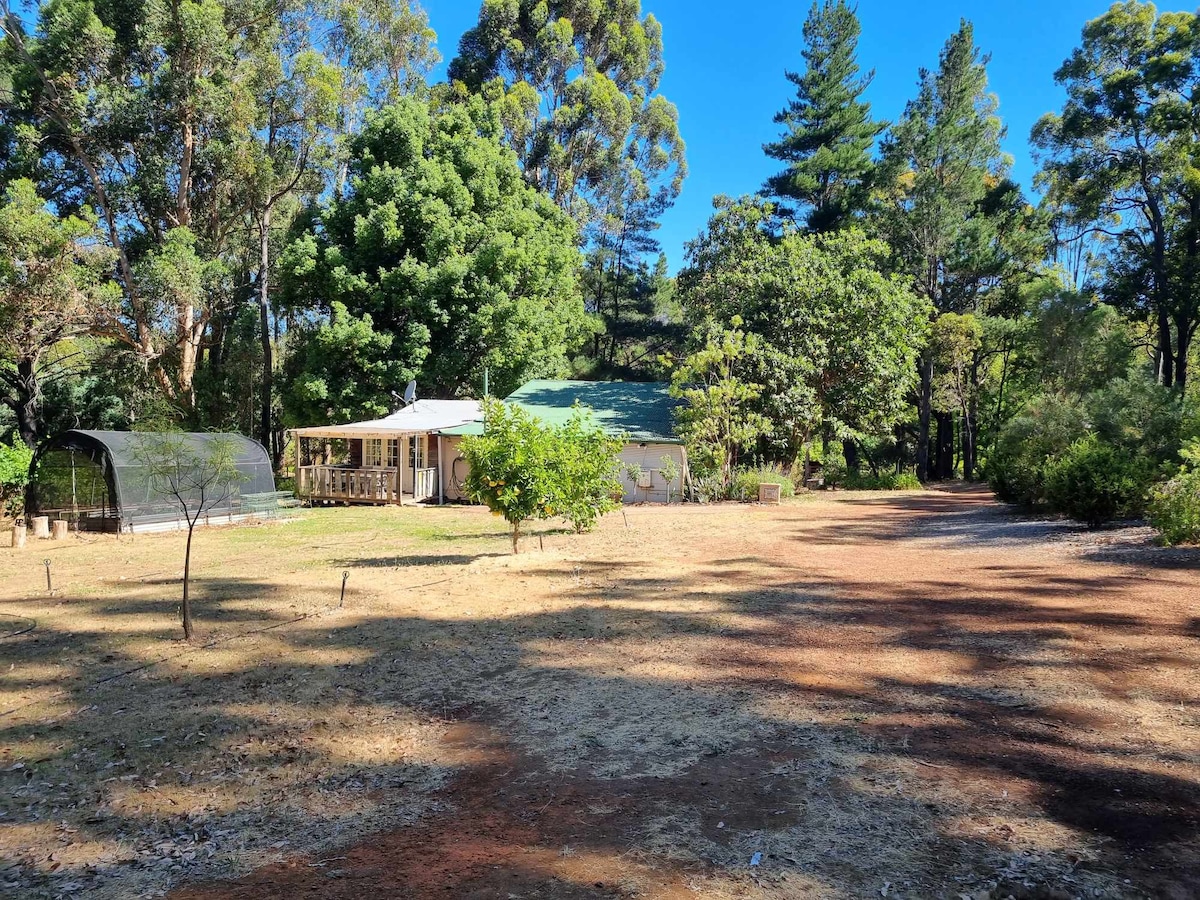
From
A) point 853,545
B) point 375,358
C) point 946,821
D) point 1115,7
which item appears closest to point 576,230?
point 375,358

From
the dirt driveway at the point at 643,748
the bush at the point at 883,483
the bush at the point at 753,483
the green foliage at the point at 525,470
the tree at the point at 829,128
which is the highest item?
the tree at the point at 829,128

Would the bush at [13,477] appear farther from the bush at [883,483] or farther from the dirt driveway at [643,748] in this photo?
the bush at [883,483]

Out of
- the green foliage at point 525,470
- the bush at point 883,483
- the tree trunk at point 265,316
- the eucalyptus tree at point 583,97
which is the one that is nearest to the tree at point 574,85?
the eucalyptus tree at point 583,97

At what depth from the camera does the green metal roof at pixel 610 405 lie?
25.3 metres

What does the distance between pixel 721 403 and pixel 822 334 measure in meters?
5.90

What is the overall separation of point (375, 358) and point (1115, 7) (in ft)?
101

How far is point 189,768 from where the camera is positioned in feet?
14.8

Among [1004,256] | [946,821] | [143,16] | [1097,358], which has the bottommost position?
[946,821]

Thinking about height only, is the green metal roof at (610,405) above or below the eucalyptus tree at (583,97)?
below

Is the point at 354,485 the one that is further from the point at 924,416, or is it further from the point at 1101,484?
the point at 924,416

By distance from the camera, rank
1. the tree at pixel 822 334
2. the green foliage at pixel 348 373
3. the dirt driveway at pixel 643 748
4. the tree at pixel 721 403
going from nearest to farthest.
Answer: the dirt driveway at pixel 643 748, the tree at pixel 721 403, the tree at pixel 822 334, the green foliage at pixel 348 373

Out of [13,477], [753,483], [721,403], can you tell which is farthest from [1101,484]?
[13,477]

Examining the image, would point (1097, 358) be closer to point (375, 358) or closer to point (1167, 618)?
point (1167, 618)

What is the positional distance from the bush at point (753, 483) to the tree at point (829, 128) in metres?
18.4
